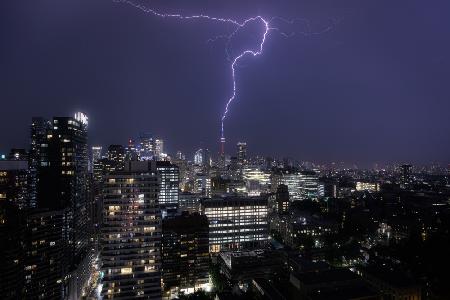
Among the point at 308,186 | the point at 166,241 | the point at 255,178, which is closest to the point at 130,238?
the point at 166,241

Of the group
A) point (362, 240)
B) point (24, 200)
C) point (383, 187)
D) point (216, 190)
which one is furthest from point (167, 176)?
point (383, 187)

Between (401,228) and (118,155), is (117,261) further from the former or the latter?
(118,155)

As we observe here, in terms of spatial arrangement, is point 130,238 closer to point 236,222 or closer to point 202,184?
point 236,222

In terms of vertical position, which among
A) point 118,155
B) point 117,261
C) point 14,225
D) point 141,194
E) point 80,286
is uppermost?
point 118,155

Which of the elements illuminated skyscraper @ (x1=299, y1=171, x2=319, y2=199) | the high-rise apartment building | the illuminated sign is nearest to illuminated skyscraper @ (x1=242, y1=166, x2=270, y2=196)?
illuminated skyscraper @ (x1=299, y1=171, x2=319, y2=199)

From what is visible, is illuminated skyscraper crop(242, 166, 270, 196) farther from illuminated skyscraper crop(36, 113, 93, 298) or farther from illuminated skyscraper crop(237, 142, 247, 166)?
illuminated skyscraper crop(36, 113, 93, 298)

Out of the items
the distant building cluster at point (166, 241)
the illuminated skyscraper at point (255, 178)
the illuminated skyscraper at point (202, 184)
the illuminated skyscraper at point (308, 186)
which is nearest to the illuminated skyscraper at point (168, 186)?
the distant building cluster at point (166, 241)
